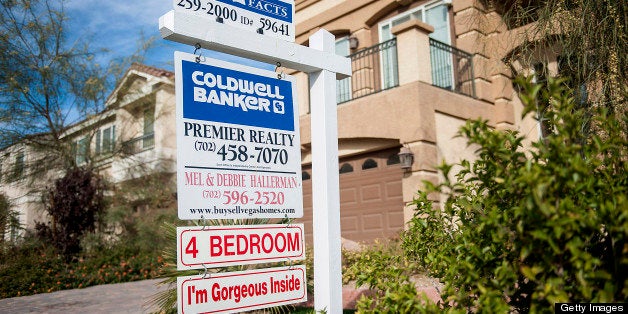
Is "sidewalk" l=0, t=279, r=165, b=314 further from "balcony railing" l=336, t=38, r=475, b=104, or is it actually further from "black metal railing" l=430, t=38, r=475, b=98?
"black metal railing" l=430, t=38, r=475, b=98

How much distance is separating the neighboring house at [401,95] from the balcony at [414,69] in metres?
0.02

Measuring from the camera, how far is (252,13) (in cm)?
425

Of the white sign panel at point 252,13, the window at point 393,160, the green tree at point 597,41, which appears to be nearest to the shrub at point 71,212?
the window at point 393,160

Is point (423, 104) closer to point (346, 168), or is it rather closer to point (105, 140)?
point (346, 168)

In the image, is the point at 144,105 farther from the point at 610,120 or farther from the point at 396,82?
the point at 610,120

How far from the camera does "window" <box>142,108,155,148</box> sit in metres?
18.1

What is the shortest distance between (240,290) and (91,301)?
659 cm

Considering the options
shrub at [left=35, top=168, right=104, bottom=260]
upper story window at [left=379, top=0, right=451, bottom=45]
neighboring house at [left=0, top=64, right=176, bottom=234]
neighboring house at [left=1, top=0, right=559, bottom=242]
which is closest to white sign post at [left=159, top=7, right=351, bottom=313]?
neighboring house at [left=1, top=0, right=559, bottom=242]

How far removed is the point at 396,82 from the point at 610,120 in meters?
9.42

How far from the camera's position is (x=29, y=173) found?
16.1 metres

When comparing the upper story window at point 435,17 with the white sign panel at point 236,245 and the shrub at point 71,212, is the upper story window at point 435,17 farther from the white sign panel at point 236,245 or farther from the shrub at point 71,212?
the white sign panel at point 236,245

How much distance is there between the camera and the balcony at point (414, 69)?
10750 millimetres

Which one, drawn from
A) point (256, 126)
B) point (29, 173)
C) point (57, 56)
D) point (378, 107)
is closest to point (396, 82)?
point (378, 107)

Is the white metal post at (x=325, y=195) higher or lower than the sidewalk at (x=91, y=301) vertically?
higher
